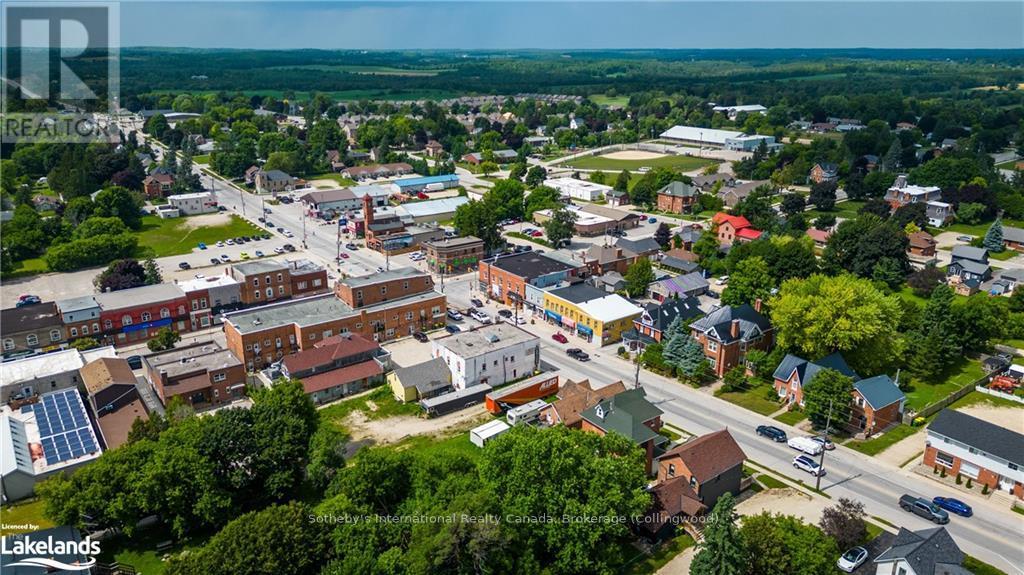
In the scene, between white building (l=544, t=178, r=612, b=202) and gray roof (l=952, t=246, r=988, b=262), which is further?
white building (l=544, t=178, r=612, b=202)

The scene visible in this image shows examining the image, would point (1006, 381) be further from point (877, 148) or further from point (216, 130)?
point (216, 130)

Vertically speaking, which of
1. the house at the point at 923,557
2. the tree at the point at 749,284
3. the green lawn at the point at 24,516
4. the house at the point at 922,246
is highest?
the house at the point at 922,246

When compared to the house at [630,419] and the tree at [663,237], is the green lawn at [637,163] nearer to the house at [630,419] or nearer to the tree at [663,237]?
the tree at [663,237]

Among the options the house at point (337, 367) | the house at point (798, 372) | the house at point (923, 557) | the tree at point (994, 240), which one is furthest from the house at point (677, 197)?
the house at point (923, 557)

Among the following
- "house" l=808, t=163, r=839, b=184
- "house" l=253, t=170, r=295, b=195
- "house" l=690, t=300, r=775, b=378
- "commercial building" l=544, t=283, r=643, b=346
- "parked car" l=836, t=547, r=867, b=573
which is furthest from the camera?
"house" l=808, t=163, r=839, b=184

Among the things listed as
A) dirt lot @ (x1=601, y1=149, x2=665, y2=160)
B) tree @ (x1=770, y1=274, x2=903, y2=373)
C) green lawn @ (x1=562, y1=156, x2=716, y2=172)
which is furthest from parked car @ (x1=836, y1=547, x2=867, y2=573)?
dirt lot @ (x1=601, y1=149, x2=665, y2=160)

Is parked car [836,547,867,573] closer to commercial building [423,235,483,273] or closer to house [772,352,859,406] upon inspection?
house [772,352,859,406]
